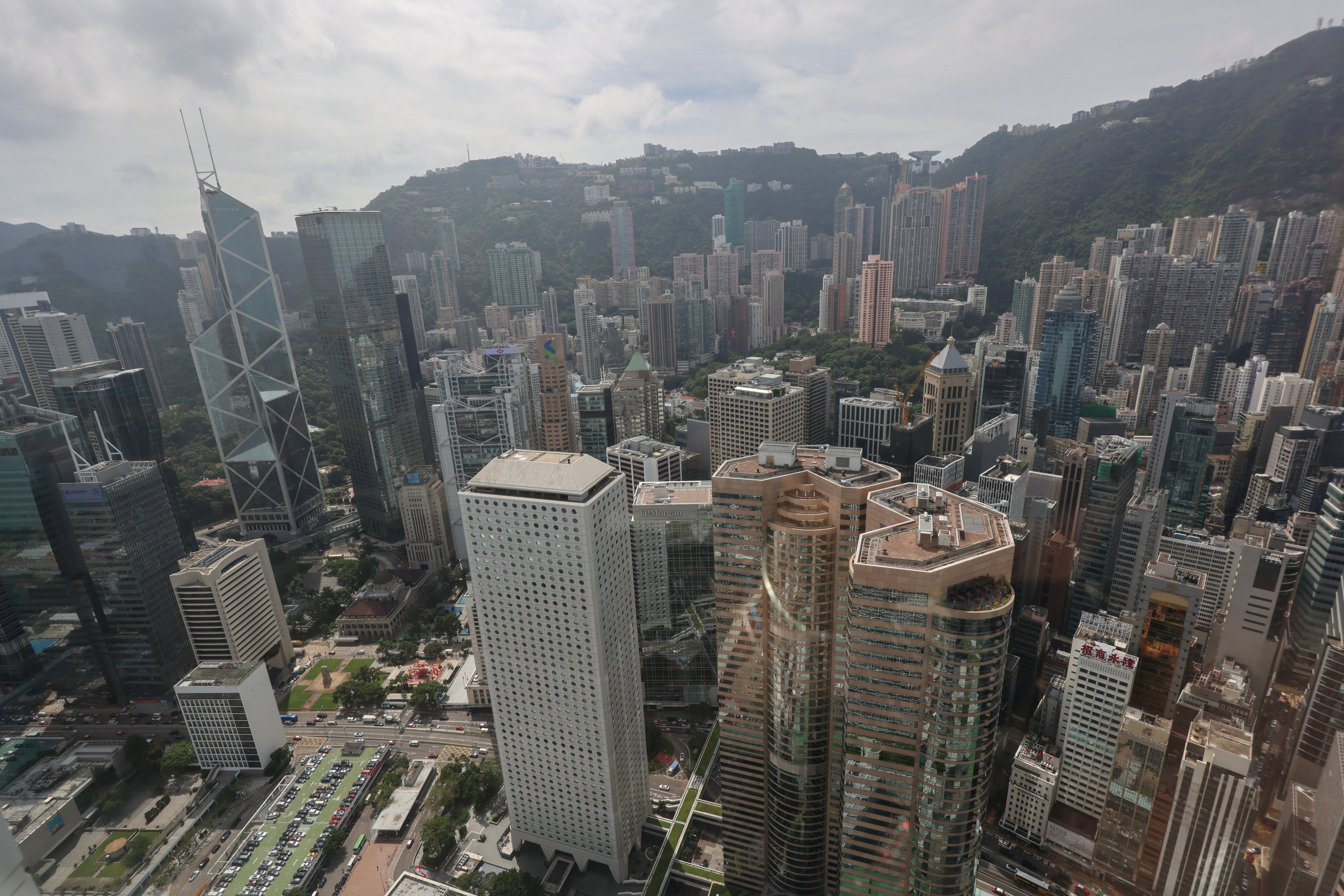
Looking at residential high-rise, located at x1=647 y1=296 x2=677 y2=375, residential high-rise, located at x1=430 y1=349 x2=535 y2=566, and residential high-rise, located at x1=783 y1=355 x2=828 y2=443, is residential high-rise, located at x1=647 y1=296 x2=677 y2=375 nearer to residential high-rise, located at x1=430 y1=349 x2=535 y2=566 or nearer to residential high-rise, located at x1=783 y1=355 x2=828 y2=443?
residential high-rise, located at x1=783 y1=355 x2=828 y2=443

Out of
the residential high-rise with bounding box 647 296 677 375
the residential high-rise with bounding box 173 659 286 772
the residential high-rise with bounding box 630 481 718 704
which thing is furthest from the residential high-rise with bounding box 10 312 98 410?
the residential high-rise with bounding box 647 296 677 375

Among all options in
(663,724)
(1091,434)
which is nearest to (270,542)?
(663,724)

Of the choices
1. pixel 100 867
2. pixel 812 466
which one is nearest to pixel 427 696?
pixel 100 867

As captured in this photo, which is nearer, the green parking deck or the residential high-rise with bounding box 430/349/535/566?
the green parking deck

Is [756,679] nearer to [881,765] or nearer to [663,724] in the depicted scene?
[881,765]

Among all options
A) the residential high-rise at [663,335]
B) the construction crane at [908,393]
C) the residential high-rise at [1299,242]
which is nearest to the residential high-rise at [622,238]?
the residential high-rise at [663,335]
